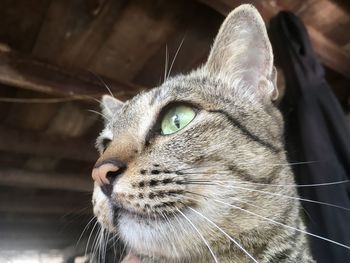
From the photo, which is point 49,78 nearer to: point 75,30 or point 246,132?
point 75,30

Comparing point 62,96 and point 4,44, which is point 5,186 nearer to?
point 62,96

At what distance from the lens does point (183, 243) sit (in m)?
0.69

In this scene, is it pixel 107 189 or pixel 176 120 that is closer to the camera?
pixel 107 189

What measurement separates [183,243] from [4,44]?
108 centimetres

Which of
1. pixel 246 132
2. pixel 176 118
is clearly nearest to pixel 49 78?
pixel 176 118

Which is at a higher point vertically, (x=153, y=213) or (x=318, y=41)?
(x=318, y=41)

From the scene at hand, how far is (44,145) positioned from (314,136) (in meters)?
1.24

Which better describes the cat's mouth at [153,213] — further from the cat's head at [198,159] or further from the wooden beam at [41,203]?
the wooden beam at [41,203]

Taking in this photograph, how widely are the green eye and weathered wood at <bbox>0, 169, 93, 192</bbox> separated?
1.05 m

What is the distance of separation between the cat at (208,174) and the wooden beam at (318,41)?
1.56 feet

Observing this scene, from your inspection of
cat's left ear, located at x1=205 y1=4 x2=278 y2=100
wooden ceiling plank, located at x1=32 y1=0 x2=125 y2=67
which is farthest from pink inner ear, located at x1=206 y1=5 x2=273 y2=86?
wooden ceiling plank, located at x1=32 y1=0 x2=125 y2=67

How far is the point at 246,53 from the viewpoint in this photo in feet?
3.06

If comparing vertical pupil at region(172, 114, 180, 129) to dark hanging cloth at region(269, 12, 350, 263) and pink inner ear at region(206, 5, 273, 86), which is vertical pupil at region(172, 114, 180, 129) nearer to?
pink inner ear at region(206, 5, 273, 86)

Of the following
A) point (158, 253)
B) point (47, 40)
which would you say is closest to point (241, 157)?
point (158, 253)
